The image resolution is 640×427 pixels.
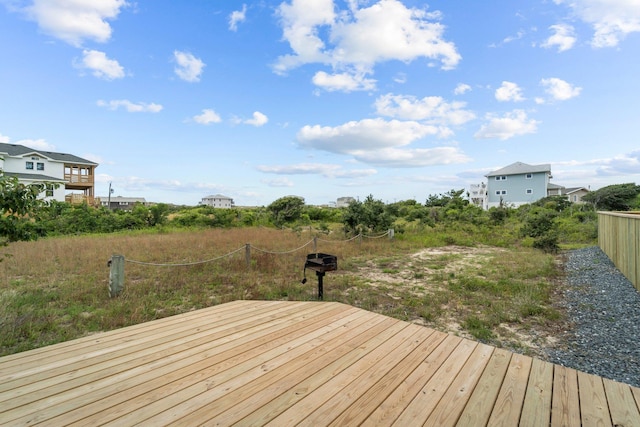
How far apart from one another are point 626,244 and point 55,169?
3409cm

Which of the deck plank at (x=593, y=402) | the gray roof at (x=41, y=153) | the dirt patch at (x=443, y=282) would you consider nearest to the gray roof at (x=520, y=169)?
the dirt patch at (x=443, y=282)

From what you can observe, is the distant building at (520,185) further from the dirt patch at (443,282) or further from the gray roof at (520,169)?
the dirt patch at (443,282)

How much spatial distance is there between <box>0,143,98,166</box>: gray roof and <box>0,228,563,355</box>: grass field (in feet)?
62.8

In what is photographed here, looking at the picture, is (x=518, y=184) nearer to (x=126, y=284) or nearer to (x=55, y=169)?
(x=126, y=284)

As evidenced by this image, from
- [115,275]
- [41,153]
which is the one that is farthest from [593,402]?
[41,153]

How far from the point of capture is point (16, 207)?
2986 mm

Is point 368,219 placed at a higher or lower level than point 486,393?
higher

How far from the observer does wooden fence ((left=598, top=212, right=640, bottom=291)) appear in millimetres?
5224

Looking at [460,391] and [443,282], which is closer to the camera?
[460,391]

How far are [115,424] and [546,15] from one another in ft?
39.5

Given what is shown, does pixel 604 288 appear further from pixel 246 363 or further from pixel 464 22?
pixel 464 22

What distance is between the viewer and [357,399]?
1757mm

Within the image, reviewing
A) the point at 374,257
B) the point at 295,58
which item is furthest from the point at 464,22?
the point at 374,257

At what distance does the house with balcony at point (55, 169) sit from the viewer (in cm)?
2180
